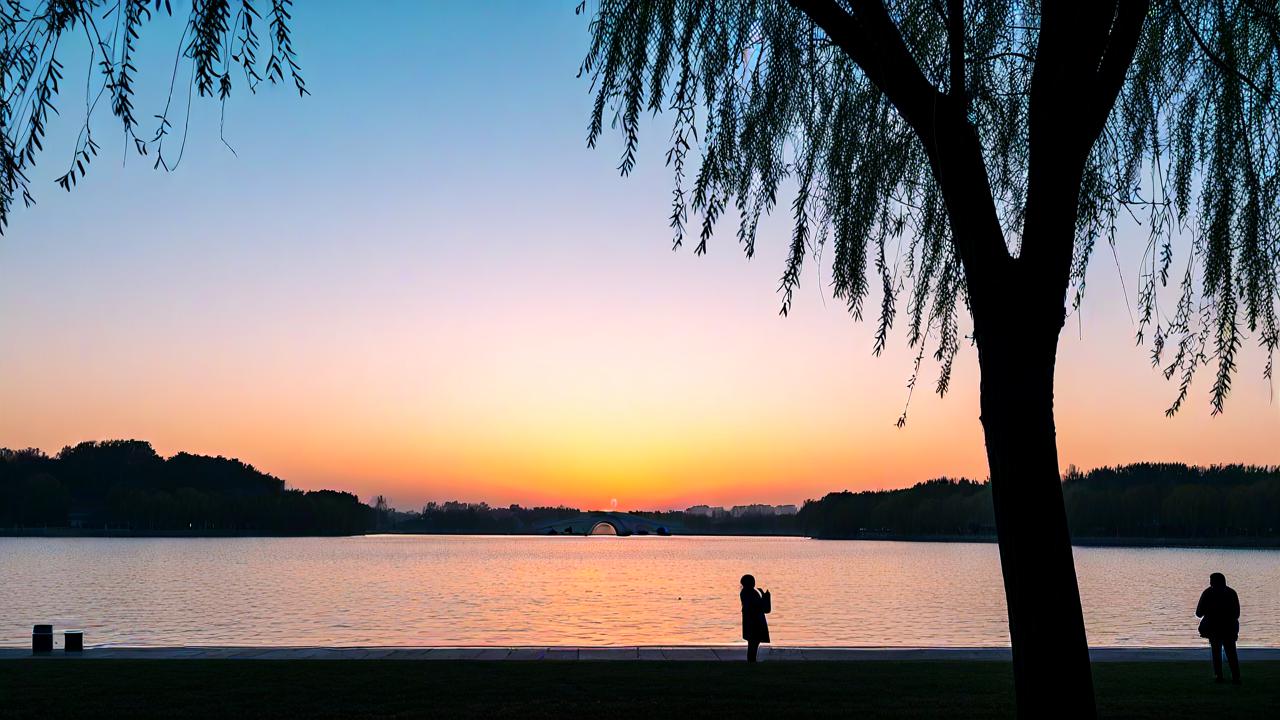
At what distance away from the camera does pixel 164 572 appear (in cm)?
9775

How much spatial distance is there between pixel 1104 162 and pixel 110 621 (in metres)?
46.1

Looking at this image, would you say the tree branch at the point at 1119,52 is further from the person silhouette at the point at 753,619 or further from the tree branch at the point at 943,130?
the person silhouette at the point at 753,619

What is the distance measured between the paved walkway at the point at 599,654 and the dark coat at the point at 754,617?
26.0 inches

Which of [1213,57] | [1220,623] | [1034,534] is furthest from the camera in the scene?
[1220,623]

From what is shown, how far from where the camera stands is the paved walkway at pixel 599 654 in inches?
901

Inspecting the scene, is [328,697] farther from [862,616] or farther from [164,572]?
[164,572]

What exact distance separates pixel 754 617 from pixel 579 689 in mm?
5537

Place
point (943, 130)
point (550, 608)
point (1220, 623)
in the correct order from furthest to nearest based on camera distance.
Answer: point (550, 608) → point (1220, 623) → point (943, 130)

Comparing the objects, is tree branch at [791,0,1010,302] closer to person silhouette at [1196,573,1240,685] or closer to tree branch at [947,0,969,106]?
tree branch at [947,0,969,106]

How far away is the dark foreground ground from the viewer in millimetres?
15391

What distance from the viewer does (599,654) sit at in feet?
77.5

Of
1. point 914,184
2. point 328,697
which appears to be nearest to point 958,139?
point 914,184

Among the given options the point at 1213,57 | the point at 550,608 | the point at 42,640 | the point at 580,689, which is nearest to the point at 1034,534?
the point at 1213,57

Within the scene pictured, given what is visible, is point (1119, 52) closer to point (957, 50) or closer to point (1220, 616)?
point (957, 50)
